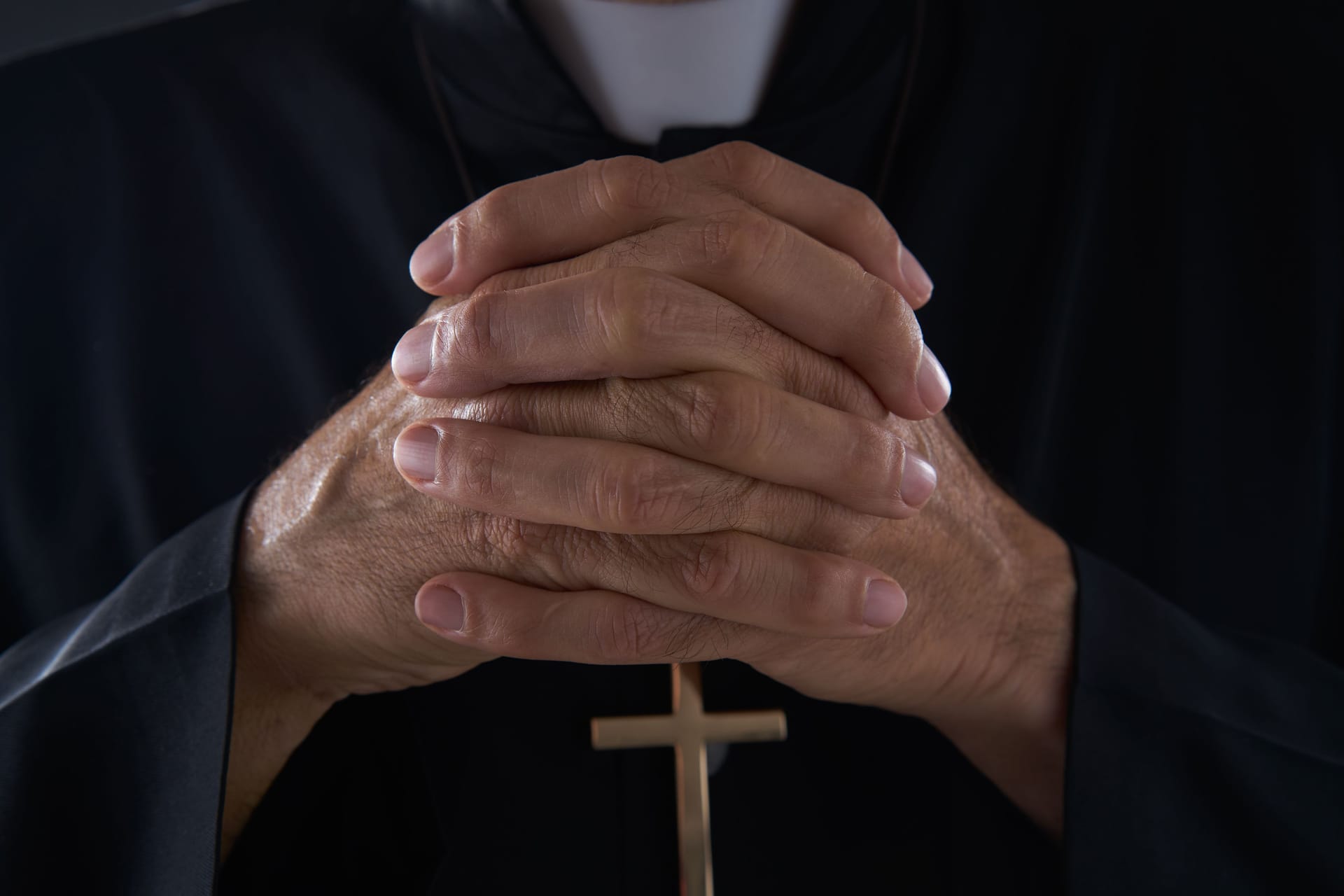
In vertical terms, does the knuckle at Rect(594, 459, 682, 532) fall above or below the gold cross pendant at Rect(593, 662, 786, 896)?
above

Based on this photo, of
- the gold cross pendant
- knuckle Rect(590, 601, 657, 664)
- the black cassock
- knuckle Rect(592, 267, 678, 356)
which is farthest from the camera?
the black cassock

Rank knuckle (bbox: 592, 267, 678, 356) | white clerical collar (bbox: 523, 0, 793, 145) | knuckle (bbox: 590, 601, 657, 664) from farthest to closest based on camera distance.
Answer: white clerical collar (bbox: 523, 0, 793, 145), knuckle (bbox: 590, 601, 657, 664), knuckle (bbox: 592, 267, 678, 356)

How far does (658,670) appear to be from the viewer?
1.49 meters

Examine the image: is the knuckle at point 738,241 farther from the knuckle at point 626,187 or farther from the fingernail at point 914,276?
the fingernail at point 914,276

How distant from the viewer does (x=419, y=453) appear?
107 centimetres

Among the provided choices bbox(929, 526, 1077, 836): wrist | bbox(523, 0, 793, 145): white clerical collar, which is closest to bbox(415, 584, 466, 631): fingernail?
bbox(929, 526, 1077, 836): wrist

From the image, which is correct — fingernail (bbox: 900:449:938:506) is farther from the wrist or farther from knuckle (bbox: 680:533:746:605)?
the wrist

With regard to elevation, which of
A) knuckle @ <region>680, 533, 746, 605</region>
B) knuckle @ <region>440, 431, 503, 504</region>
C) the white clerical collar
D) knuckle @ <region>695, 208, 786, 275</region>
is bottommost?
knuckle @ <region>680, 533, 746, 605</region>

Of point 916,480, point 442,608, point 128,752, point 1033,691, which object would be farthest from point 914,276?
point 128,752

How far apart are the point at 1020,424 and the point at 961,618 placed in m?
0.53

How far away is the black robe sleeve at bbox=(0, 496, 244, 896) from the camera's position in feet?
3.99

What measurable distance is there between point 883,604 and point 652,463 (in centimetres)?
30

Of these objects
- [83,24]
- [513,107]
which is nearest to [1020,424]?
[513,107]

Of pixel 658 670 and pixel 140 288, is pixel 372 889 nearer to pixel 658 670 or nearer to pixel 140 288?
pixel 658 670
